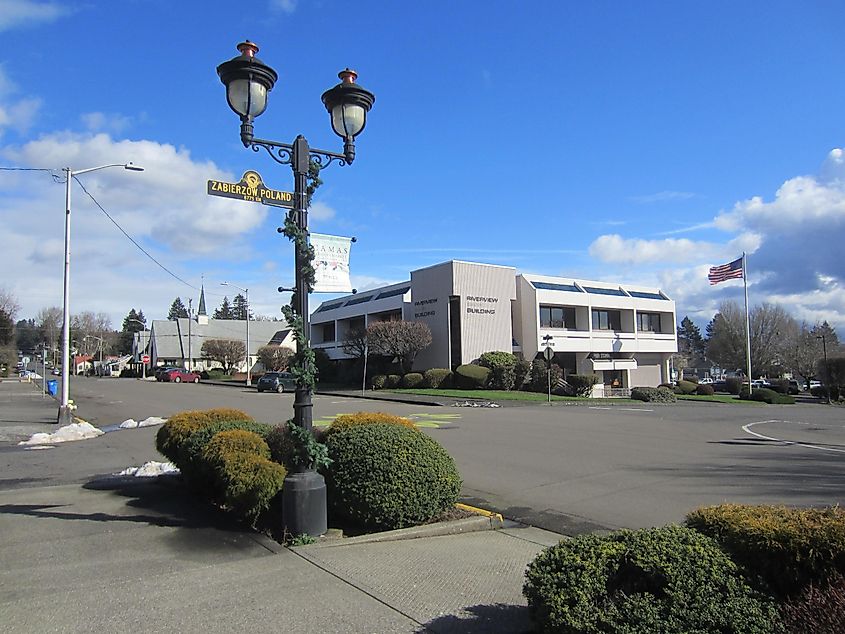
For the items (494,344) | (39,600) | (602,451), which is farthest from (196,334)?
(39,600)

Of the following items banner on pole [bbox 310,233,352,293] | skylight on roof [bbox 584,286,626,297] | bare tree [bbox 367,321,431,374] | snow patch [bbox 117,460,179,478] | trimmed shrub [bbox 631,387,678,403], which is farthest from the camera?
skylight on roof [bbox 584,286,626,297]

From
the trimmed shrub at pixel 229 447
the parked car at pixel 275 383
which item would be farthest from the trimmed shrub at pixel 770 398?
the trimmed shrub at pixel 229 447

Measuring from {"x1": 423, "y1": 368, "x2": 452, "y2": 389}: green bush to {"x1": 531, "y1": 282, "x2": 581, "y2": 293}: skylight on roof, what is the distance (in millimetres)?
10744

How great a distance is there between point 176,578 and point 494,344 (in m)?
41.1

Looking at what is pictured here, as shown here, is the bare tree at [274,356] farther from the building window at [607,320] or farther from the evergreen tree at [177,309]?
the evergreen tree at [177,309]

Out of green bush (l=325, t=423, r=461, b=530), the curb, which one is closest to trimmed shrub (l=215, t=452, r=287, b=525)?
green bush (l=325, t=423, r=461, b=530)

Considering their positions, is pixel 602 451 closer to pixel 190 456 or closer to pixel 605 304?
pixel 190 456

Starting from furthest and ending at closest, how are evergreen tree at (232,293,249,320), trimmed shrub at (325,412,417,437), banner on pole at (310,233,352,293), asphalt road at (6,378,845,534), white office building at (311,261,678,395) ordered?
evergreen tree at (232,293,249,320)
white office building at (311,261,678,395)
asphalt road at (6,378,845,534)
trimmed shrub at (325,412,417,437)
banner on pole at (310,233,352,293)

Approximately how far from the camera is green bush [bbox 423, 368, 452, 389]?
42.3 m

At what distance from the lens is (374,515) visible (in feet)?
20.8

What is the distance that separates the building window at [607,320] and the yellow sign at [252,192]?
5001cm

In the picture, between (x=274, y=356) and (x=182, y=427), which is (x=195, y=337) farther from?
A: (x=182, y=427)

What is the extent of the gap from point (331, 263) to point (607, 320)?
52.1 meters

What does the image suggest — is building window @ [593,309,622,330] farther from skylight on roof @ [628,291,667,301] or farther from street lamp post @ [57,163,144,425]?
street lamp post @ [57,163,144,425]
